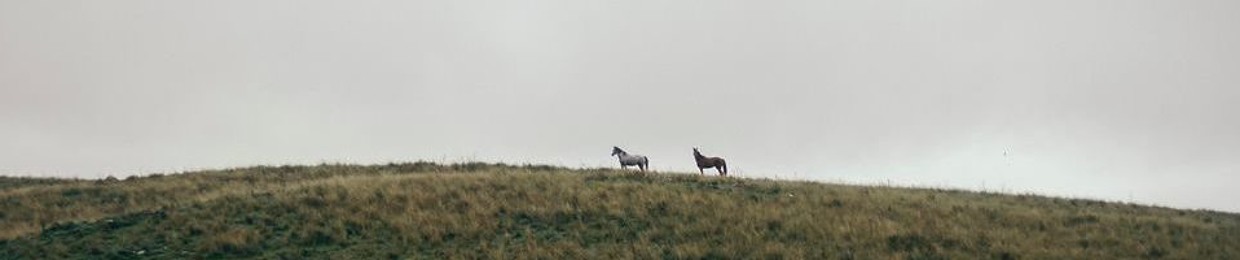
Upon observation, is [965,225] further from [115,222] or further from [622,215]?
[115,222]

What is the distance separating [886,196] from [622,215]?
877 centimetres

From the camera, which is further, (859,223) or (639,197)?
(639,197)

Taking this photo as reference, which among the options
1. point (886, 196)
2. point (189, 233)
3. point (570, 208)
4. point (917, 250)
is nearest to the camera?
point (917, 250)

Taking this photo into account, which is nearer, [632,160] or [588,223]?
[588,223]

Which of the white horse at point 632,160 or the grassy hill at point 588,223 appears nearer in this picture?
the grassy hill at point 588,223

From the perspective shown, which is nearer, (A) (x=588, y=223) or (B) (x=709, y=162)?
(A) (x=588, y=223)

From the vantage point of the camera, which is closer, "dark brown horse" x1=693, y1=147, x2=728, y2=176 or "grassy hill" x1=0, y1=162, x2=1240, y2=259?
"grassy hill" x1=0, y1=162, x2=1240, y2=259

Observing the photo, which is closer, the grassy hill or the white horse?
the grassy hill

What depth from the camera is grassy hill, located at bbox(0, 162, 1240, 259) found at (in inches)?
872

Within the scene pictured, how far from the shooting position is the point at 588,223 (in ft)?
80.6

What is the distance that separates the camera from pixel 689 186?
29.2 m

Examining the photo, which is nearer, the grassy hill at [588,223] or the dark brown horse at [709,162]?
the grassy hill at [588,223]

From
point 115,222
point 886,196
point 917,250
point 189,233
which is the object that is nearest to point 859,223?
point 917,250

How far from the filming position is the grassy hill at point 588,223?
72.7ft
